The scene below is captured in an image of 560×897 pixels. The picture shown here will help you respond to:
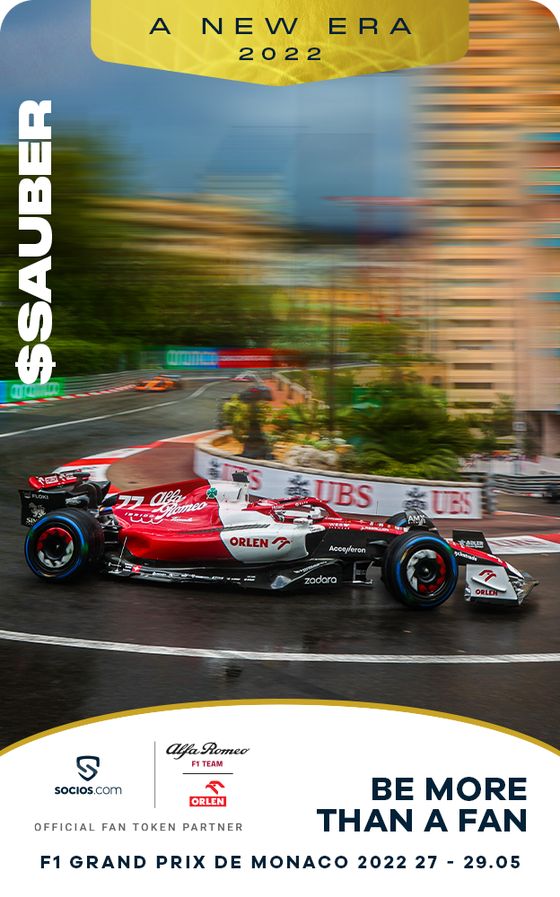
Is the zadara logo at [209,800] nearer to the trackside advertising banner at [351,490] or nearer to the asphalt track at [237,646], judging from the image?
the asphalt track at [237,646]

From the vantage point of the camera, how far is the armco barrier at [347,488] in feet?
30.7

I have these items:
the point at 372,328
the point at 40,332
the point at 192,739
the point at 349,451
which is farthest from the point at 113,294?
the point at 349,451

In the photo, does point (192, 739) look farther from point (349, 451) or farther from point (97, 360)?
point (349, 451)

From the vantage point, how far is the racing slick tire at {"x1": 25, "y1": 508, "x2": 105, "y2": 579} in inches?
260

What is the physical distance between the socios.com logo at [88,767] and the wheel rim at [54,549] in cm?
369

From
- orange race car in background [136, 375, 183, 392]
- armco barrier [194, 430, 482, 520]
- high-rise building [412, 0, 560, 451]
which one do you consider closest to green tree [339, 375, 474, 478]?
armco barrier [194, 430, 482, 520]

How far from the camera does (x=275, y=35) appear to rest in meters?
3.93

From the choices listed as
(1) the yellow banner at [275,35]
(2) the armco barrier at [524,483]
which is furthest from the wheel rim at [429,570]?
(2) the armco barrier at [524,483]

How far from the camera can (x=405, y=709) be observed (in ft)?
11.1

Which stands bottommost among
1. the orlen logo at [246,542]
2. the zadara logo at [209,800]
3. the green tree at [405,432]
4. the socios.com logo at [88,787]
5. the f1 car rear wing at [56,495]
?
→ the zadara logo at [209,800]

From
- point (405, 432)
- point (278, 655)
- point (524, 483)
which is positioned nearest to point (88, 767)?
point (278, 655)

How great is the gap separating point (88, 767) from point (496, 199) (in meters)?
4.82

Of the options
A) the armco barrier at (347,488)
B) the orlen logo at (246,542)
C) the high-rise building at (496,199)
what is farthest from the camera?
the armco barrier at (347,488)

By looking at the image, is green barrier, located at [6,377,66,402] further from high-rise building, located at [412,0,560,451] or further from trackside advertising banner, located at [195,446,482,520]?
trackside advertising banner, located at [195,446,482,520]
